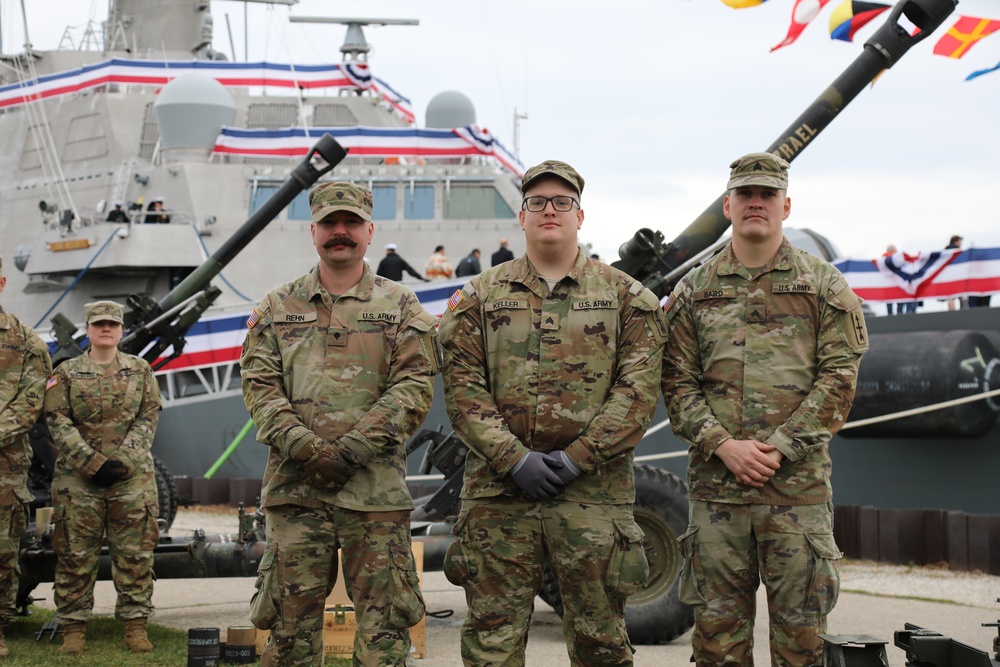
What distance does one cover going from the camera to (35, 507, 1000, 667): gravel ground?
5.59 meters

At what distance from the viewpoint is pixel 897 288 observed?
10242 millimetres

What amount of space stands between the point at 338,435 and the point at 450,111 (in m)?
14.5

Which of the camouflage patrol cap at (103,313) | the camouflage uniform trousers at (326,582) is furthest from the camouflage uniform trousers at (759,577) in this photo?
the camouflage patrol cap at (103,313)

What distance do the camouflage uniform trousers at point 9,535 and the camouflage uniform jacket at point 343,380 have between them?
7.65ft

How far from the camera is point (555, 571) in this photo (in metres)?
3.54

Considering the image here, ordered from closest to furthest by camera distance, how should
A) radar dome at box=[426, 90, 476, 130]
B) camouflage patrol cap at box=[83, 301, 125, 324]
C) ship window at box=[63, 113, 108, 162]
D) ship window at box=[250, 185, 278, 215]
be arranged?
camouflage patrol cap at box=[83, 301, 125, 324]
ship window at box=[250, 185, 278, 215]
ship window at box=[63, 113, 108, 162]
radar dome at box=[426, 90, 476, 130]

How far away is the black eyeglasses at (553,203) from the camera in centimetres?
358

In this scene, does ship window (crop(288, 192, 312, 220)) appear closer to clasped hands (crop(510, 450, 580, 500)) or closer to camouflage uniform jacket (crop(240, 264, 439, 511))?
camouflage uniform jacket (crop(240, 264, 439, 511))

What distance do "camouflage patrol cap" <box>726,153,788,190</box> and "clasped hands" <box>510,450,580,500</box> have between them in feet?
3.36

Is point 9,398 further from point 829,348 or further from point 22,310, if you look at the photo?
point 22,310

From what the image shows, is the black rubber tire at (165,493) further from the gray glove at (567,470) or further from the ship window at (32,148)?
the ship window at (32,148)

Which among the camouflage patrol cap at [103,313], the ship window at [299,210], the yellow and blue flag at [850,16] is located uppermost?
the ship window at [299,210]

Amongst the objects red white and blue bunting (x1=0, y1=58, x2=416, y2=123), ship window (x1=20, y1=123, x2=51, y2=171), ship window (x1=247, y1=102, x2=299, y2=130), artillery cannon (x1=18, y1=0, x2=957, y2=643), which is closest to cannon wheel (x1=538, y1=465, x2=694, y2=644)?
artillery cannon (x1=18, y1=0, x2=957, y2=643)

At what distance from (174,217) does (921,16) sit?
11.1 m
